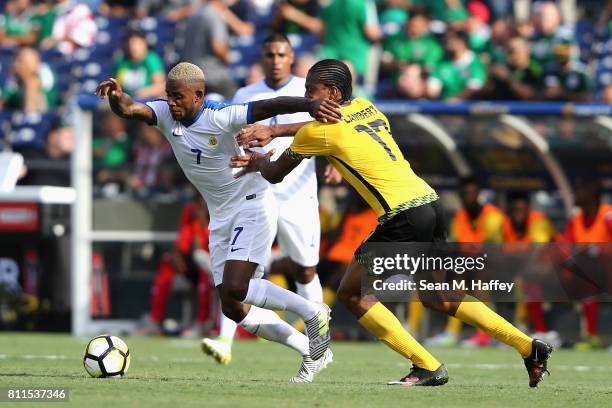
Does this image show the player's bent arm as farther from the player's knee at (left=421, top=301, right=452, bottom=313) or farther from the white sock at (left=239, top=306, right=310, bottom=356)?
the player's knee at (left=421, top=301, right=452, bottom=313)

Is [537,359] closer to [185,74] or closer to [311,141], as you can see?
[311,141]

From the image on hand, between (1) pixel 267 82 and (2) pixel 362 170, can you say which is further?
(1) pixel 267 82

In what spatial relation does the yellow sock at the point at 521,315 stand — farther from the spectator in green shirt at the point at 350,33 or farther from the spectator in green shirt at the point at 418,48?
the spectator in green shirt at the point at 350,33

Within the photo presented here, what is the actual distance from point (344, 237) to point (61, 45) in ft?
22.9

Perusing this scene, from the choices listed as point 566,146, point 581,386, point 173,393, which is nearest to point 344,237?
point 566,146

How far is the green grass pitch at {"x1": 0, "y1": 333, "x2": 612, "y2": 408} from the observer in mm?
7387

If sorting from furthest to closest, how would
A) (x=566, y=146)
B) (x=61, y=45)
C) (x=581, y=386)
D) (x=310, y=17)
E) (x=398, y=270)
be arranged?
(x=61, y=45) < (x=310, y=17) < (x=566, y=146) < (x=581, y=386) < (x=398, y=270)

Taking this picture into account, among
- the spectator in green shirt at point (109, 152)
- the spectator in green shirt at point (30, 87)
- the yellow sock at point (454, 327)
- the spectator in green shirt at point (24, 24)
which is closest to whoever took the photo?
the yellow sock at point (454, 327)

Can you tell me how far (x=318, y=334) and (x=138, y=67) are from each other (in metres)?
9.05

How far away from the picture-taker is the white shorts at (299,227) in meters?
10.6

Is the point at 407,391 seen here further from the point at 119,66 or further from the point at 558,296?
the point at 119,66

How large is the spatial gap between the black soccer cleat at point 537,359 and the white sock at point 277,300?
1486 mm

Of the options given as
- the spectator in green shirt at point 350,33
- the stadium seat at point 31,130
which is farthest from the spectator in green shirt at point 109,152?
the spectator in green shirt at point 350,33

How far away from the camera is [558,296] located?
11250 millimetres
